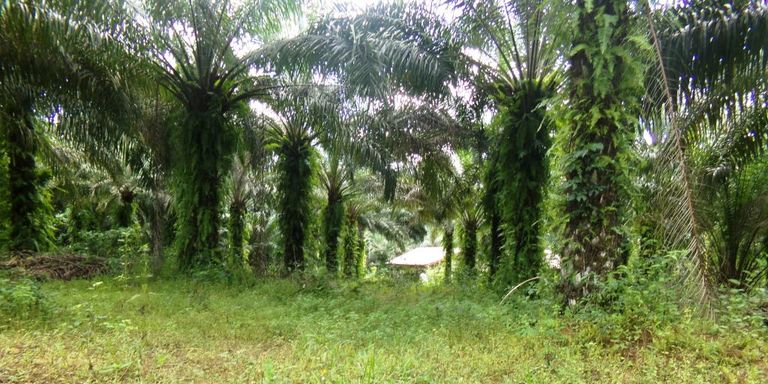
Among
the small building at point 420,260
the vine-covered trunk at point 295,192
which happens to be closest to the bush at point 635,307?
the vine-covered trunk at point 295,192

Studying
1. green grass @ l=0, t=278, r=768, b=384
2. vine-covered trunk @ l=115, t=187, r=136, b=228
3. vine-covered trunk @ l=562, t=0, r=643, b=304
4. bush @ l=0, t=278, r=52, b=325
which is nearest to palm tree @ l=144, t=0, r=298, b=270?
green grass @ l=0, t=278, r=768, b=384

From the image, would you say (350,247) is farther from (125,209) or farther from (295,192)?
(125,209)

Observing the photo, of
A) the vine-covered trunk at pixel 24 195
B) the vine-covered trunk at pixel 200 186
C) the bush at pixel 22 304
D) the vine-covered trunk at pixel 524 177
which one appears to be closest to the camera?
the bush at pixel 22 304

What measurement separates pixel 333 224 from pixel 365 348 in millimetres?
12629

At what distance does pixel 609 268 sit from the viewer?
5398mm

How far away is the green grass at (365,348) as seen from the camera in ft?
12.2

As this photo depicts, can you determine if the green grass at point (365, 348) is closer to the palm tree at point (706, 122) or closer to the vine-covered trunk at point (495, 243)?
the palm tree at point (706, 122)

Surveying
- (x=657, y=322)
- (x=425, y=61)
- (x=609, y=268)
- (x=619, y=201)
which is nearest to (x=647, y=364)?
(x=657, y=322)

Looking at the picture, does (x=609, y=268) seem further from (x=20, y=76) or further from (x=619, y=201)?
(x=20, y=76)

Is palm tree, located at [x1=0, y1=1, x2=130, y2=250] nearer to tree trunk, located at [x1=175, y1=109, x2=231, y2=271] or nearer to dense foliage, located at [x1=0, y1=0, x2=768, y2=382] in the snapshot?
dense foliage, located at [x1=0, y1=0, x2=768, y2=382]

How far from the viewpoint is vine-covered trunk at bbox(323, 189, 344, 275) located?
16.8m

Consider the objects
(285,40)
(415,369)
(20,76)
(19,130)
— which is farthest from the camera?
(19,130)

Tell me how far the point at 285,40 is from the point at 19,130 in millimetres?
5518

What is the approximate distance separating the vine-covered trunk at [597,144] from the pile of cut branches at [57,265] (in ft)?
26.5
